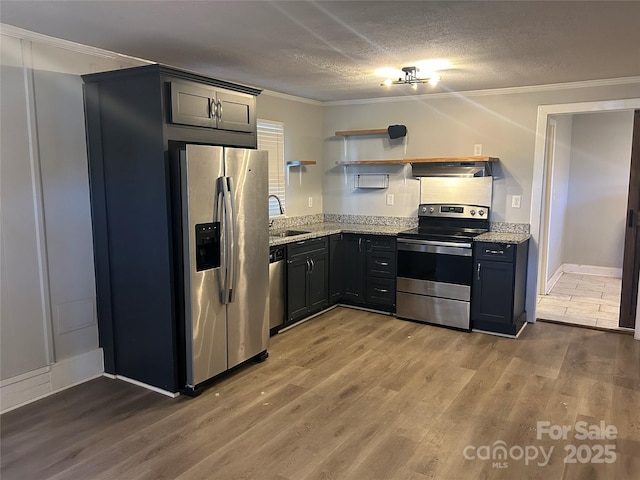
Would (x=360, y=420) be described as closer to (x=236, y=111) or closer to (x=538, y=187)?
(x=236, y=111)

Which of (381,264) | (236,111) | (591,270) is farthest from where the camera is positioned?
(591,270)

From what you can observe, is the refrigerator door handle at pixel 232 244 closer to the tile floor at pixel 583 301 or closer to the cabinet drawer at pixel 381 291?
the cabinet drawer at pixel 381 291

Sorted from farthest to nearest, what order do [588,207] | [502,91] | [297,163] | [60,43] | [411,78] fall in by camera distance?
[588,207]
[297,163]
[502,91]
[411,78]
[60,43]

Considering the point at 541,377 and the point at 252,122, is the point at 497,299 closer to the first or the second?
the point at 541,377

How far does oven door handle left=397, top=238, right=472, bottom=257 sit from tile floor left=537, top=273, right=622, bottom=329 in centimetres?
132

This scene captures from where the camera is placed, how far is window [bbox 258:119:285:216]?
501 centimetres

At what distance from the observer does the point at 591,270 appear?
22.9ft

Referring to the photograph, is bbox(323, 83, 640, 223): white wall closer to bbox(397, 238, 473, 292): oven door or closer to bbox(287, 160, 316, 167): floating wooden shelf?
bbox(287, 160, 316, 167): floating wooden shelf

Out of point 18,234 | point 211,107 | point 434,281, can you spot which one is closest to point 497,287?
point 434,281

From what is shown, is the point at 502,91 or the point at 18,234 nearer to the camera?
the point at 18,234

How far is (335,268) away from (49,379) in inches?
113

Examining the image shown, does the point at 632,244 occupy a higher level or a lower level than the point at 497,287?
higher

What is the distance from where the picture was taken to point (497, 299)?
4.40 m

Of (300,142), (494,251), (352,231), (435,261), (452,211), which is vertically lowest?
(435,261)
